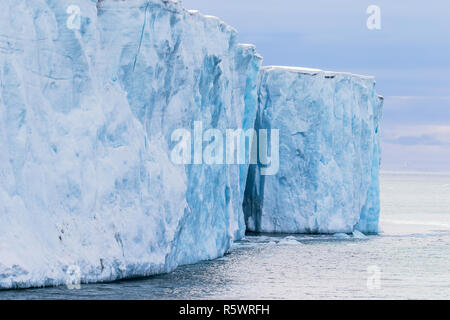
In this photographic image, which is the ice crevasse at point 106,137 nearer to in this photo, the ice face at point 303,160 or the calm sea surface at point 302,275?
the calm sea surface at point 302,275

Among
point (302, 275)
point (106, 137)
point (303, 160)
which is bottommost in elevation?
point (302, 275)

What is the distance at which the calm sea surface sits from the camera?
1525 cm

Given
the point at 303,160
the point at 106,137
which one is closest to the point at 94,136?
the point at 106,137

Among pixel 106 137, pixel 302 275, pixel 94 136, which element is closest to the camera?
pixel 94 136

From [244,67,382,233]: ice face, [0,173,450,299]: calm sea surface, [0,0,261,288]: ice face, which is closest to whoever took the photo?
[0,0,261,288]: ice face

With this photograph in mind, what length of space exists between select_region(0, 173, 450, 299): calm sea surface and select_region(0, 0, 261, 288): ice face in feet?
1.85

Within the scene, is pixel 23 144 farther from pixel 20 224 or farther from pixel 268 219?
pixel 268 219

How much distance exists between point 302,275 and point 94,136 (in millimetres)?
6327

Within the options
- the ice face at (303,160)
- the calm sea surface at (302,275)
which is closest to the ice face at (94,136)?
the calm sea surface at (302,275)

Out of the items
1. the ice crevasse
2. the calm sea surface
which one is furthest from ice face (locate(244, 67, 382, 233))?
the ice crevasse

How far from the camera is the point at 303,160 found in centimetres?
3117

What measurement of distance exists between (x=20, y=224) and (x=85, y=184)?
168 centimetres

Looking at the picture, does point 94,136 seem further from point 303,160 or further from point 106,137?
point 303,160

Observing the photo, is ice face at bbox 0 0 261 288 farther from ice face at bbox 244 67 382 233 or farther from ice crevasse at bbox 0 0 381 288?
ice face at bbox 244 67 382 233
